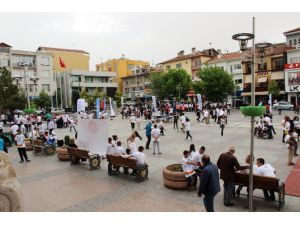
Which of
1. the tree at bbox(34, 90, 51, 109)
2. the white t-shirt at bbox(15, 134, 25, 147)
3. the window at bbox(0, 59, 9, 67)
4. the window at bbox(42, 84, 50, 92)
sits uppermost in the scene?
the window at bbox(0, 59, 9, 67)

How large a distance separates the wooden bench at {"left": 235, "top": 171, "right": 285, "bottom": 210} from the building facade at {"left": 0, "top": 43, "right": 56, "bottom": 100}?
51412 mm

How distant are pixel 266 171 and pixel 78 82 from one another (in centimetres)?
6420

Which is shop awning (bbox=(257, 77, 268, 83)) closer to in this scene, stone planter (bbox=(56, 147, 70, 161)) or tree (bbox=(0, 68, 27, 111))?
tree (bbox=(0, 68, 27, 111))

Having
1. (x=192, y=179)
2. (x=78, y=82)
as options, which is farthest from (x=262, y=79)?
(x=192, y=179)

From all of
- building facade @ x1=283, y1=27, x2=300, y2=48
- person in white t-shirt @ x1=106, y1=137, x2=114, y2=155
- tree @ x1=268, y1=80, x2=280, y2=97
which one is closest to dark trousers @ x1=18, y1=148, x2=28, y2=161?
person in white t-shirt @ x1=106, y1=137, x2=114, y2=155

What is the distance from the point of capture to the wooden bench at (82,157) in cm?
1254

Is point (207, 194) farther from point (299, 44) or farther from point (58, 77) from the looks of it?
point (58, 77)

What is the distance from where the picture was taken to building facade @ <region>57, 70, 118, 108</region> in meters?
68.2

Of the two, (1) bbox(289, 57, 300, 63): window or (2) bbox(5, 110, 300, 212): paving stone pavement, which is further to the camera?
(1) bbox(289, 57, 300, 63): window

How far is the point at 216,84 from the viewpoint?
45.1m

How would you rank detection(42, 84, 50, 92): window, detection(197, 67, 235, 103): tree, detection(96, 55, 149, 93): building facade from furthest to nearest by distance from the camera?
1. detection(96, 55, 149, 93): building facade
2. detection(42, 84, 50, 92): window
3. detection(197, 67, 235, 103): tree

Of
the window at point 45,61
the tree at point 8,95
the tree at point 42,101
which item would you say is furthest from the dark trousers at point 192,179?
the window at point 45,61

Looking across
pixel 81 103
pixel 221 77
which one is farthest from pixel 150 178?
pixel 221 77

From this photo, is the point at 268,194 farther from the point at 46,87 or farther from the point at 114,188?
the point at 46,87
